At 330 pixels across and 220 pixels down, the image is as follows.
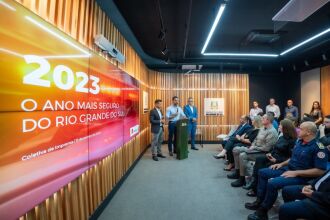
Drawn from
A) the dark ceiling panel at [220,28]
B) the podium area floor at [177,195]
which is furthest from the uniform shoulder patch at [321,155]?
the dark ceiling panel at [220,28]

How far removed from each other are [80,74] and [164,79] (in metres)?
7.01

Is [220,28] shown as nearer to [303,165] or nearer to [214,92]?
[303,165]

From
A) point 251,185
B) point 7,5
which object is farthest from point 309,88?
point 7,5

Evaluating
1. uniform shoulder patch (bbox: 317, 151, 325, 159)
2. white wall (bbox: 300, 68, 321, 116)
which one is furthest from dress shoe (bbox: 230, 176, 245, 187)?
white wall (bbox: 300, 68, 321, 116)

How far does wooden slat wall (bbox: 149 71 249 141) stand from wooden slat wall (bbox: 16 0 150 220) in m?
5.35

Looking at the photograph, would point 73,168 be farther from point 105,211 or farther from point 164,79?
point 164,79

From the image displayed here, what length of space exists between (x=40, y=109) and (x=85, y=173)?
1.32m

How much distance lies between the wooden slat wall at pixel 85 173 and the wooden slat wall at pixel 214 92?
17.5 feet

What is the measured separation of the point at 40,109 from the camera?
1.82m

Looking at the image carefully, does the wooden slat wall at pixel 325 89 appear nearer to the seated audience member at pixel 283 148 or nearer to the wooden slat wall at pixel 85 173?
the seated audience member at pixel 283 148

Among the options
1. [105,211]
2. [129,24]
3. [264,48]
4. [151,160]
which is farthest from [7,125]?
[264,48]

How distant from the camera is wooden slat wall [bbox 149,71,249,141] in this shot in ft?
31.2

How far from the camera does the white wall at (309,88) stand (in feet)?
26.5

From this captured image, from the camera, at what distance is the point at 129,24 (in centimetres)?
513
